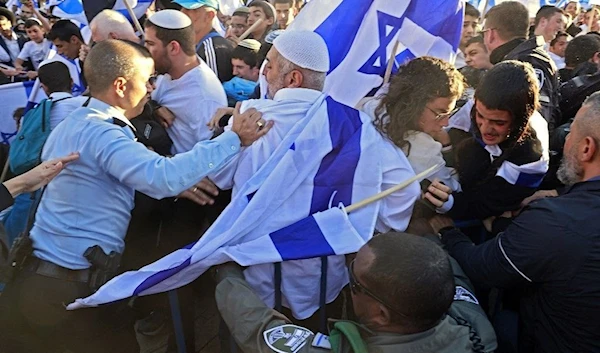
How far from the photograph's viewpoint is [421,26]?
9.68 feet

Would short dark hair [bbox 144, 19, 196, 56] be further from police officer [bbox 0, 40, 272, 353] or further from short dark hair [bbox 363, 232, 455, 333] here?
short dark hair [bbox 363, 232, 455, 333]

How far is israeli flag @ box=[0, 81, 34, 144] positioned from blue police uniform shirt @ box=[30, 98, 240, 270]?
2949 mm

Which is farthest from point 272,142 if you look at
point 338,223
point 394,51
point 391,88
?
point 394,51

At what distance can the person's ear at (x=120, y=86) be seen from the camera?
90.0 inches

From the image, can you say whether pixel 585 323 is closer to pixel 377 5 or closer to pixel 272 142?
pixel 272 142

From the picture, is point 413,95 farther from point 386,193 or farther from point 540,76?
point 540,76

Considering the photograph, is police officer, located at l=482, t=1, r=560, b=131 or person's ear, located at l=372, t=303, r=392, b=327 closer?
person's ear, located at l=372, t=303, r=392, b=327

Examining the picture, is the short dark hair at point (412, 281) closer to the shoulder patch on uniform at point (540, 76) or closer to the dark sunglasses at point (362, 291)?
the dark sunglasses at point (362, 291)

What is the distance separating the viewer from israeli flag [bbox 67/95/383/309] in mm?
1995

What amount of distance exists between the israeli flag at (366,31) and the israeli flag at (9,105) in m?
3.19

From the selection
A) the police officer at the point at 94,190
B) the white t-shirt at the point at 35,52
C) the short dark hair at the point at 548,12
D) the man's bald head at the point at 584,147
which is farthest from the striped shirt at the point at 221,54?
the white t-shirt at the point at 35,52

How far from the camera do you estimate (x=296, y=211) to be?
6.90 feet

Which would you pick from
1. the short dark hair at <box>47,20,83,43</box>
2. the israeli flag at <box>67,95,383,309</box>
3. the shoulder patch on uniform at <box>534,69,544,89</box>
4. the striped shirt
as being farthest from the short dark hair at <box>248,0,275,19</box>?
the israeli flag at <box>67,95,383,309</box>

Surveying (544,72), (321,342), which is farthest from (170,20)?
(544,72)
